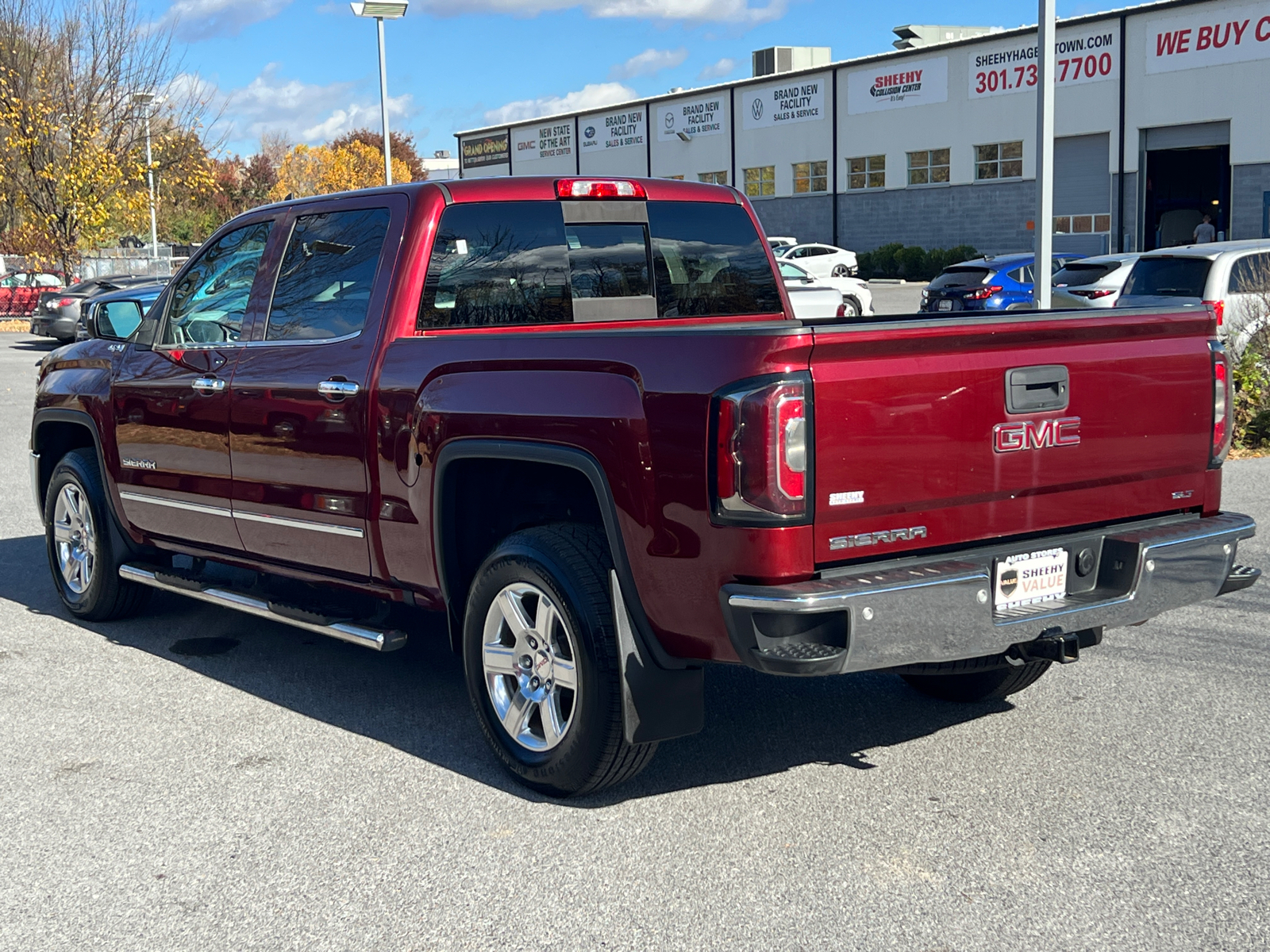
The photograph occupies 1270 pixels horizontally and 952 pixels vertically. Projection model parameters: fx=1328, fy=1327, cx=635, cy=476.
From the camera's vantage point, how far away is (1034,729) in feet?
16.3

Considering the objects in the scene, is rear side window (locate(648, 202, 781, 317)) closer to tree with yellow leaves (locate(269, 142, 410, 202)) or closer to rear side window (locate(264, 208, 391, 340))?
rear side window (locate(264, 208, 391, 340))

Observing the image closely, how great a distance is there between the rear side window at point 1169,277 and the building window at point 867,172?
35160mm

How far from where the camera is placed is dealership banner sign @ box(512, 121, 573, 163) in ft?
215

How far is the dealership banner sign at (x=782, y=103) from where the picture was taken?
5147cm

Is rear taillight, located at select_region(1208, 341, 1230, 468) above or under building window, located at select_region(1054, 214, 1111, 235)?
under

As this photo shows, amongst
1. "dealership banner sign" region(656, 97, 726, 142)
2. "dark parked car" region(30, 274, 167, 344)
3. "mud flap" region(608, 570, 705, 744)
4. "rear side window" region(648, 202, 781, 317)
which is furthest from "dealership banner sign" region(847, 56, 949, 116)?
"mud flap" region(608, 570, 705, 744)

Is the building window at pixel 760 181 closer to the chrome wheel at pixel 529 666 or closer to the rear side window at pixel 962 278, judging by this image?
the rear side window at pixel 962 278

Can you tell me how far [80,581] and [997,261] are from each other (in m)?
20.7

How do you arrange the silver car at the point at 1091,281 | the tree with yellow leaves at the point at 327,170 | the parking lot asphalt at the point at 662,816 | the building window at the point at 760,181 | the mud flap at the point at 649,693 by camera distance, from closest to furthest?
the parking lot asphalt at the point at 662,816
the mud flap at the point at 649,693
the silver car at the point at 1091,281
the building window at the point at 760,181
the tree with yellow leaves at the point at 327,170

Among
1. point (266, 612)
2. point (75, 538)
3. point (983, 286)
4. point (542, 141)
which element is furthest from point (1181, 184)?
point (266, 612)

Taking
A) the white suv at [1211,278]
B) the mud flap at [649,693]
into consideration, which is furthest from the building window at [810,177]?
the mud flap at [649,693]

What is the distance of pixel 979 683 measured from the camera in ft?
17.1

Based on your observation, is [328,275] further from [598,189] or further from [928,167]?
[928,167]

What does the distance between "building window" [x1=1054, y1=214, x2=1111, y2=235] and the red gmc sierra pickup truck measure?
1518 inches
